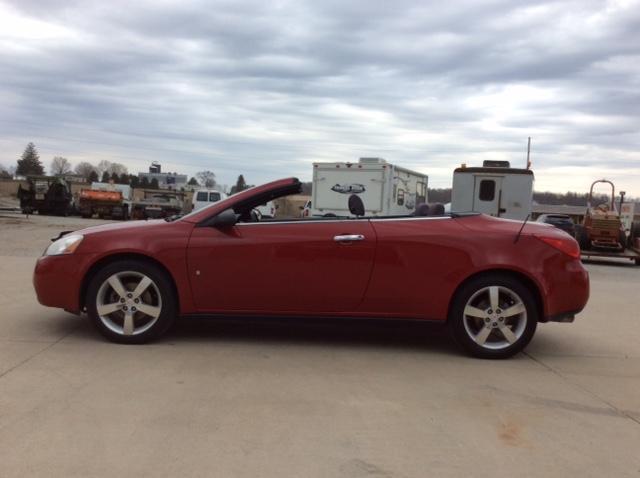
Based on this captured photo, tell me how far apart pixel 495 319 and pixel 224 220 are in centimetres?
248

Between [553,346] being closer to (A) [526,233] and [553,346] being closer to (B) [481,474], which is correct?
(A) [526,233]

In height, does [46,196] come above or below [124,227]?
below

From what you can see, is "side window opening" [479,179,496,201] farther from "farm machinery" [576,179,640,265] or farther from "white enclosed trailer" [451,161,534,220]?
"farm machinery" [576,179,640,265]

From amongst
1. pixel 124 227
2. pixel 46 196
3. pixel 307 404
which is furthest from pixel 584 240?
pixel 46 196

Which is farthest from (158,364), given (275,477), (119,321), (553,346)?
(553,346)

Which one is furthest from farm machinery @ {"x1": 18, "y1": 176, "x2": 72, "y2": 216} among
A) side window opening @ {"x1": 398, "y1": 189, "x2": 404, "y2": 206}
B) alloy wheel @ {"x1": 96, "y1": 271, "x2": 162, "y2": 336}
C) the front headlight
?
alloy wheel @ {"x1": 96, "y1": 271, "x2": 162, "y2": 336}

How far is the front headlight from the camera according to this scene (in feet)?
16.7

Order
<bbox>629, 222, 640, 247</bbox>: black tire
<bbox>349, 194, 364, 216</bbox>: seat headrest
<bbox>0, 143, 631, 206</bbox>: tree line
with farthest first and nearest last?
1. <bbox>0, 143, 631, 206</bbox>: tree line
2. <bbox>629, 222, 640, 247</bbox>: black tire
3. <bbox>349, 194, 364, 216</bbox>: seat headrest

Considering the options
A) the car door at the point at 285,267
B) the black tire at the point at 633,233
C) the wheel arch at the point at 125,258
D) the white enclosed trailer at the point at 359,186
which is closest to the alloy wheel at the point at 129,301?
the wheel arch at the point at 125,258

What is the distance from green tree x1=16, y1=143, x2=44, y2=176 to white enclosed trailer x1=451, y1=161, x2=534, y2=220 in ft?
288

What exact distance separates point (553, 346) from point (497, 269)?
51.0 inches

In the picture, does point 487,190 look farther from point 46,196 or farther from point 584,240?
point 46,196

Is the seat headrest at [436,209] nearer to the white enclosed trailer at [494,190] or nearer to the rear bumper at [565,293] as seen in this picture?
the rear bumper at [565,293]

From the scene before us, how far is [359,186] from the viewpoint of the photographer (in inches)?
702
